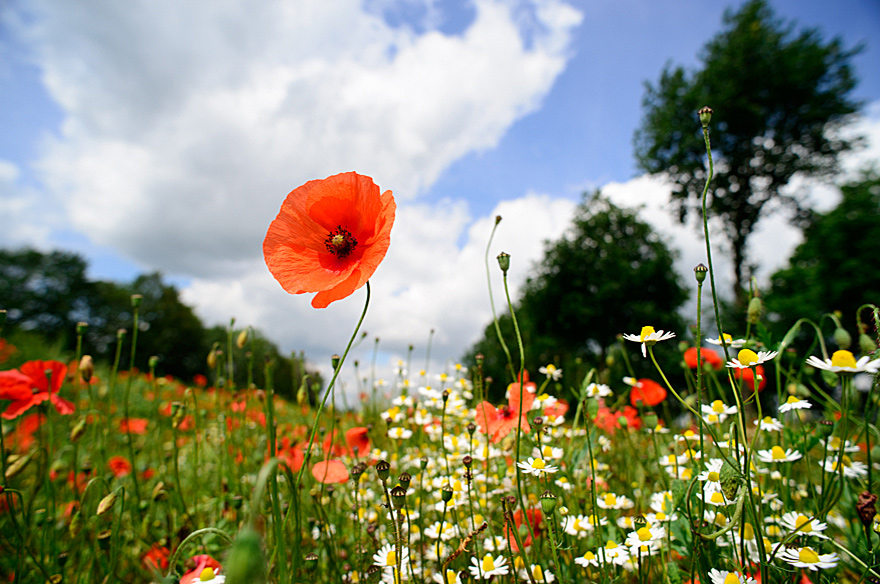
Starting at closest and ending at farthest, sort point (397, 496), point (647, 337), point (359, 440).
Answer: point (397, 496), point (647, 337), point (359, 440)

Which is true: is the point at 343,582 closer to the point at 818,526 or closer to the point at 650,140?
the point at 818,526

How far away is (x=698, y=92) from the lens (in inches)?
628

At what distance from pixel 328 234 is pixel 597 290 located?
17080 mm

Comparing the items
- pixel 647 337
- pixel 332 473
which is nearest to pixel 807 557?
pixel 647 337

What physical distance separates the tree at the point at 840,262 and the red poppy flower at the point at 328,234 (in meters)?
17.3

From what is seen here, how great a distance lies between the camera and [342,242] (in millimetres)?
1123

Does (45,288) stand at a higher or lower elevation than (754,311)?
higher

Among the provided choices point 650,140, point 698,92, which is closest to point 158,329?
point 650,140

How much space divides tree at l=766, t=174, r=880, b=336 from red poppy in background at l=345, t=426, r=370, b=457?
16772 mm

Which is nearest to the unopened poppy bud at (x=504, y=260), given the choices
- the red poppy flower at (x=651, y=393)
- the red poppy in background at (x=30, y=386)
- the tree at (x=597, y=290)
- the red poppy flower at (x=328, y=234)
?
the red poppy flower at (x=328, y=234)

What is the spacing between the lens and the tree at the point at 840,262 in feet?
46.5

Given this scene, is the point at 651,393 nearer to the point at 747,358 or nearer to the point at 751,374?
the point at 751,374

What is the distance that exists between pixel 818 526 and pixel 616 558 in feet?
1.61

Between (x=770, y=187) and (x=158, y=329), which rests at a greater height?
(x=770, y=187)
